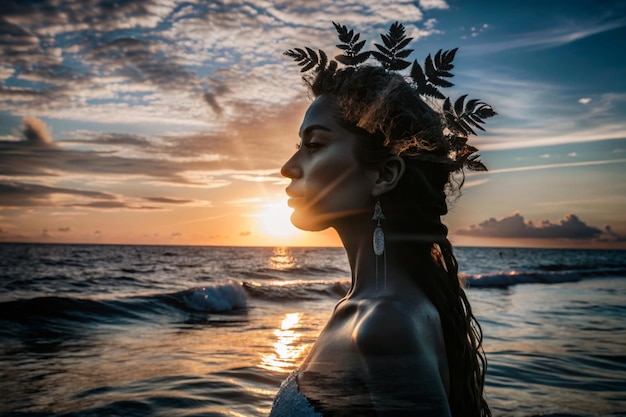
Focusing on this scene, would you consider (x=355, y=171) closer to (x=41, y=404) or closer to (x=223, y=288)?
(x=41, y=404)

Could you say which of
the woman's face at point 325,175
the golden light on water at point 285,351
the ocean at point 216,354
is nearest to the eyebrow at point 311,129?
the woman's face at point 325,175

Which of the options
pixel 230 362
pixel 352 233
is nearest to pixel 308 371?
pixel 352 233

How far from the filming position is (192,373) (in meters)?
6.99

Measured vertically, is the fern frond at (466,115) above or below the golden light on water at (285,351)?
above

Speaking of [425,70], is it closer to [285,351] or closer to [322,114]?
[322,114]

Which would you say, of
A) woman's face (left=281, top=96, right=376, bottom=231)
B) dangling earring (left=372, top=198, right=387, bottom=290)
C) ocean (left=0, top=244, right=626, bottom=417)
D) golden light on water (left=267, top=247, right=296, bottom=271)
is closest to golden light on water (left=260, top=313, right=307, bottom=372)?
ocean (left=0, top=244, right=626, bottom=417)

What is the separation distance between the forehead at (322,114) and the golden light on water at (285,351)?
6.03m

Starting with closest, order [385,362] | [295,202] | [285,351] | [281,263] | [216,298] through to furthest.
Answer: [385,362]
[295,202]
[285,351]
[216,298]
[281,263]

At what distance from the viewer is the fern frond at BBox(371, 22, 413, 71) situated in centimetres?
242

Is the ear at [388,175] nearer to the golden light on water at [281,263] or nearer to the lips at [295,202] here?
the lips at [295,202]

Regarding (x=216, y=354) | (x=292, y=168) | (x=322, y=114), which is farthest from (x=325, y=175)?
(x=216, y=354)

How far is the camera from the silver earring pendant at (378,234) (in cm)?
192

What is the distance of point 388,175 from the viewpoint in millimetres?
1967

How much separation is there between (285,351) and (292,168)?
294 inches
